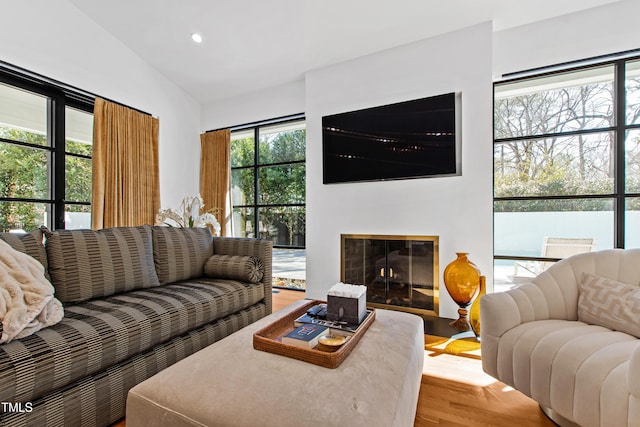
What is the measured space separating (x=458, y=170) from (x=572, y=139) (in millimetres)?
964

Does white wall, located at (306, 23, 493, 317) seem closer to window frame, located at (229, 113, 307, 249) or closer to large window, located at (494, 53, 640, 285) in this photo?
large window, located at (494, 53, 640, 285)

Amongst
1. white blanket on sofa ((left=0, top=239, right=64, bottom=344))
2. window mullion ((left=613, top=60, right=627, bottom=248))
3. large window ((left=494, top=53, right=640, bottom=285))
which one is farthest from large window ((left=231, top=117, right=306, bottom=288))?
window mullion ((left=613, top=60, right=627, bottom=248))

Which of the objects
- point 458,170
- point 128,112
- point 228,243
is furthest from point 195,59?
point 458,170

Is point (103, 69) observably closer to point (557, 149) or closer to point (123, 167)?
point (123, 167)

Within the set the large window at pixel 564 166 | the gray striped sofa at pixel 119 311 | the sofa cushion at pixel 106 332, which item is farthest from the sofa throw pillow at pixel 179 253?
the large window at pixel 564 166

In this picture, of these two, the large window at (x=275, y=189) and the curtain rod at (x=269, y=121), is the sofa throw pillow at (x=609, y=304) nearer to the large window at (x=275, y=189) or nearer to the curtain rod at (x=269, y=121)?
the large window at (x=275, y=189)

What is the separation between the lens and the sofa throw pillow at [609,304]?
4.12 feet

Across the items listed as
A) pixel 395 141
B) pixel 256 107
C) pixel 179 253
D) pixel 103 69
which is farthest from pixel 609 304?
pixel 103 69

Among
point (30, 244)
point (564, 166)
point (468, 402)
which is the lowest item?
point (468, 402)

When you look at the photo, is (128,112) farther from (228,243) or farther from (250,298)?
(250,298)

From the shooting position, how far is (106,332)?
129 cm

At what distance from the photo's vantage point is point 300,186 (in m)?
3.76

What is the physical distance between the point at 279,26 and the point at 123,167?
2324mm

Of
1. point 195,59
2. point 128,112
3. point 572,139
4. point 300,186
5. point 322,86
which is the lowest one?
point 300,186
